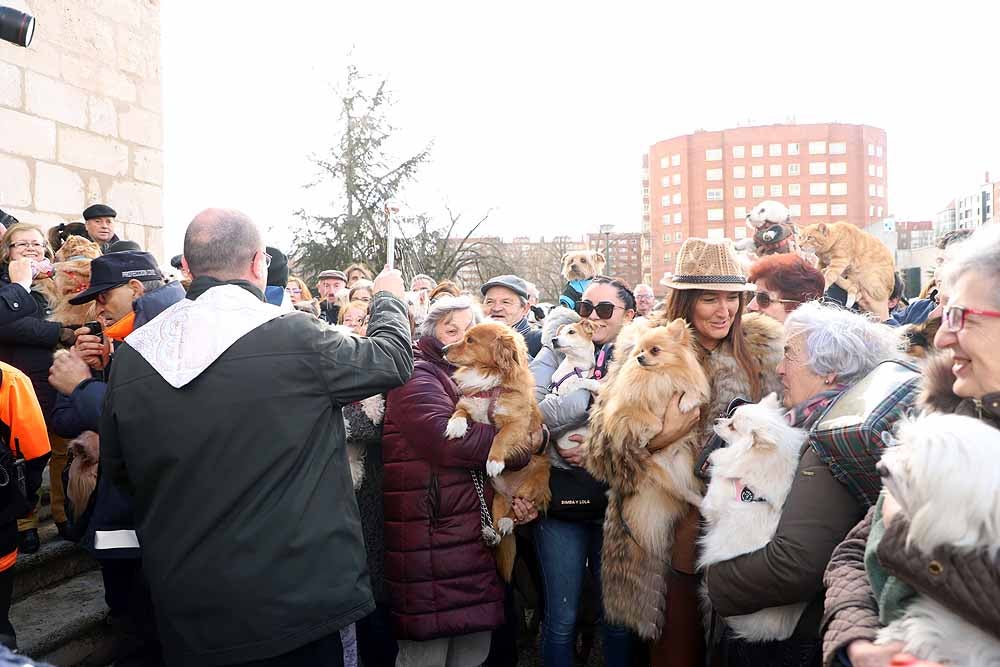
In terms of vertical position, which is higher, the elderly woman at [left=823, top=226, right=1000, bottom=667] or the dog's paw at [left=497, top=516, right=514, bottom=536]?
the elderly woman at [left=823, top=226, right=1000, bottom=667]

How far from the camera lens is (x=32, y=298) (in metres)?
4.74

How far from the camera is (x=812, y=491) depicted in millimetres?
2221

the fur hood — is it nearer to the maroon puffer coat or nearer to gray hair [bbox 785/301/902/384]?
the maroon puffer coat

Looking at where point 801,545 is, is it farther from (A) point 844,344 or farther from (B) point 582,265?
(B) point 582,265

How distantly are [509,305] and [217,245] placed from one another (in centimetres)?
317

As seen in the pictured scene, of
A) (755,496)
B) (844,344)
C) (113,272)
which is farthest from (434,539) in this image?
(113,272)

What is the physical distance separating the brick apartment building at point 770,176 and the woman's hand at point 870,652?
9237 centimetres

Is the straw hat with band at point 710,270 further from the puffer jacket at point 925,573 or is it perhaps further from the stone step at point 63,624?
the stone step at point 63,624

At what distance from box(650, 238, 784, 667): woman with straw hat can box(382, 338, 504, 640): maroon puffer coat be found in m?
0.89

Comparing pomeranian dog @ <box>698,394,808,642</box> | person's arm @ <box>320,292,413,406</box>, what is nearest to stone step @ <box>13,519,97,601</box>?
person's arm @ <box>320,292,413,406</box>

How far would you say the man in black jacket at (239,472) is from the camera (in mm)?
2330

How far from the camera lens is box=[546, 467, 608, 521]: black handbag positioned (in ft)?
12.0

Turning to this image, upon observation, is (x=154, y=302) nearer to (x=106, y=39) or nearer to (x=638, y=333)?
(x=638, y=333)

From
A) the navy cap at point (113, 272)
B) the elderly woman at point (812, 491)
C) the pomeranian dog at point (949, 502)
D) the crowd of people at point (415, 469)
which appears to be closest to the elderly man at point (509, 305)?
the crowd of people at point (415, 469)
